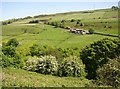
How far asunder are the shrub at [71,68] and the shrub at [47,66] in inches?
35.7

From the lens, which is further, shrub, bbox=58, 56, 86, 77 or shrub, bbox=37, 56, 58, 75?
shrub, bbox=37, 56, 58, 75

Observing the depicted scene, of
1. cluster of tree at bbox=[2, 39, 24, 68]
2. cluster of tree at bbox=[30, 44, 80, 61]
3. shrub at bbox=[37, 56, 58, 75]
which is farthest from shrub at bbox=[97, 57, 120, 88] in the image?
cluster of tree at bbox=[30, 44, 80, 61]

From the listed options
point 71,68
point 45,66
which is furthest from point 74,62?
point 45,66

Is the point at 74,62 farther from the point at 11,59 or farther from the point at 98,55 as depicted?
the point at 11,59

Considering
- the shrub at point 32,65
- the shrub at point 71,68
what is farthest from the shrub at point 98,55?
the shrub at point 32,65

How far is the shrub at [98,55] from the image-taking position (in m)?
45.2

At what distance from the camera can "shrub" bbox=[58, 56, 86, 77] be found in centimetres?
4077

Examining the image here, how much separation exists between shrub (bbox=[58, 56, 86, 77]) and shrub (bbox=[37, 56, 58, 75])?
906 mm

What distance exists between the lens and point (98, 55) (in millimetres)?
46375

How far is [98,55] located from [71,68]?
7.33 metres

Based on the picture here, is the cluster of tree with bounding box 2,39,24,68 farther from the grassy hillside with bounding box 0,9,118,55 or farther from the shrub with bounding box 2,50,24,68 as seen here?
the grassy hillside with bounding box 0,9,118,55

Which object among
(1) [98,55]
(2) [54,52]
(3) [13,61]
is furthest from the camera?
(2) [54,52]

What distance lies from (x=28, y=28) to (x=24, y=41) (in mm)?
21575

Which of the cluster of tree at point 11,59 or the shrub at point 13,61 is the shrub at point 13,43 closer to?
the cluster of tree at point 11,59
